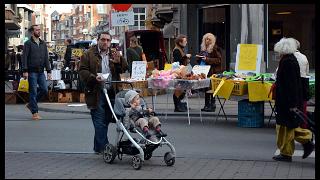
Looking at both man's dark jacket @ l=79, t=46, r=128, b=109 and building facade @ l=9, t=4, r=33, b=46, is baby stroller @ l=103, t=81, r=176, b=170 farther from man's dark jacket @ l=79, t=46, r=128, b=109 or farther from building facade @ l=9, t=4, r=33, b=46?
building facade @ l=9, t=4, r=33, b=46

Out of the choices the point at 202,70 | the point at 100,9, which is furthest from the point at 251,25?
the point at 100,9

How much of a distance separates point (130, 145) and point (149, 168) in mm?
468

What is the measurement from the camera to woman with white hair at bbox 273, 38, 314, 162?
9242 mm

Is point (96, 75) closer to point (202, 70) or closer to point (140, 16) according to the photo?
point (202, 70)

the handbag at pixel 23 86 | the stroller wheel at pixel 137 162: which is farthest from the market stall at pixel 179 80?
the handbag at pixel 23 86

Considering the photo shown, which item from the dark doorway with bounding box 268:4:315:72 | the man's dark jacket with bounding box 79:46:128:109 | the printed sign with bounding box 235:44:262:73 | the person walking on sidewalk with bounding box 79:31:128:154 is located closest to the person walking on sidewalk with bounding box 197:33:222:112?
the printed sign with bounding box 235:44:262:73

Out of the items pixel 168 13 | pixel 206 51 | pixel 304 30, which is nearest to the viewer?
pixel 206 51

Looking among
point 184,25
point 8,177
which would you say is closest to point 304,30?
point 184,25

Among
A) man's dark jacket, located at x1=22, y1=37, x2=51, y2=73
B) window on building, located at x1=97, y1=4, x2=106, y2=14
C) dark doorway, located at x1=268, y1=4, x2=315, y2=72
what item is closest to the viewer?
man's dark jacket, located at x1=22, y1=37, x2=51, y2=73

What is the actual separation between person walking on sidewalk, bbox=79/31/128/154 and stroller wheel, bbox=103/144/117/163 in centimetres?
45

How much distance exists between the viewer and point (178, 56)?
52.5ft

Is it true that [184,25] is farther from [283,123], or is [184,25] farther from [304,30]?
[283,123]

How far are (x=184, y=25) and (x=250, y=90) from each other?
1193 centimetres

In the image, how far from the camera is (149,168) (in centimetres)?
902
